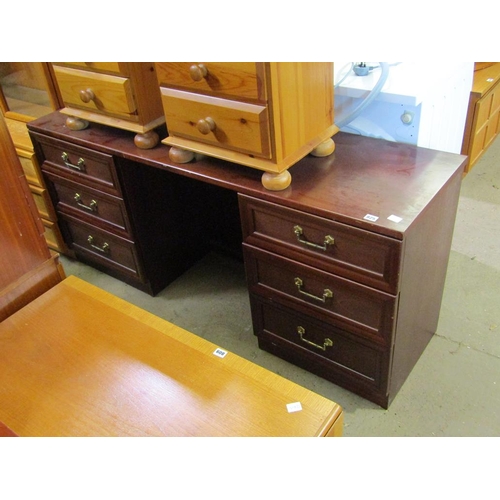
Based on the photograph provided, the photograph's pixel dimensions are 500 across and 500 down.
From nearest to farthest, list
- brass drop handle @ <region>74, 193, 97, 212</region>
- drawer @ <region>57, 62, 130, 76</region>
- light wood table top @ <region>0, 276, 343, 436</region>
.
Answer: light wood table top @ <region>0, 276, 343, 436</region>
drawer @ <region>57, 62, 130, 76</region>
brass drop handle @ <region>74, 193, 97, 212</region>

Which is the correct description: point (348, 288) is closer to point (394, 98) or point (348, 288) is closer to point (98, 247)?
point (394, 98)

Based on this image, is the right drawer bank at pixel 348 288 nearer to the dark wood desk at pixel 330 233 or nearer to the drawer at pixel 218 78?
the dark wood desk at pixel 330 233

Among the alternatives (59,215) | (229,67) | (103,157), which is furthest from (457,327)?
(59,215)

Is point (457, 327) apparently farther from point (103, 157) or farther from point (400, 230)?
point (103, 157)

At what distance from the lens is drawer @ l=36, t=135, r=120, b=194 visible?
1696 mm

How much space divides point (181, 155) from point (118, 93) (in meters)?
0.30

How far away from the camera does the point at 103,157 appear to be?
1.66 meters

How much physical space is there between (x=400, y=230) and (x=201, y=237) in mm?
1156

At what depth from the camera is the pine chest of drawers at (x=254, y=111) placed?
1.18 meters

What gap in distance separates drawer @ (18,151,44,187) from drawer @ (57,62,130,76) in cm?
49

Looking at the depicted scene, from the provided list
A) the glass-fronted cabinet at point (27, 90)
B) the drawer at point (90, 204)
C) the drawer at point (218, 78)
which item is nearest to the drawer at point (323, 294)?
the drawer at point (218, 78)

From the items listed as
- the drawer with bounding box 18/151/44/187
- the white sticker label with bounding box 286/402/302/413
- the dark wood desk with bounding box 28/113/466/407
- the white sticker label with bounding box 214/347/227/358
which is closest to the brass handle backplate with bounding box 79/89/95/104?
the dark wood desk with bounding box 28/113/466/407

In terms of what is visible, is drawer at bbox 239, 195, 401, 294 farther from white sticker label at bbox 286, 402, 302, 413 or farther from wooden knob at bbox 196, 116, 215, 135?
white sticker label at bbox 286, 402, 302, 413

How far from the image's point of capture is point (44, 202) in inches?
81.6
